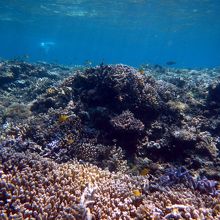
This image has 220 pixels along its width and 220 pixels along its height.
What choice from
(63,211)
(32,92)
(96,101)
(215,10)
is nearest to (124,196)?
(63,211)

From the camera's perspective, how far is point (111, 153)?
7676mm

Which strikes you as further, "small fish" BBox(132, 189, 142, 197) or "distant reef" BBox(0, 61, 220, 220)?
"small fish" BBox(132, 189, 142, 197)

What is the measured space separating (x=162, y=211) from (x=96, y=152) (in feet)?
10.0

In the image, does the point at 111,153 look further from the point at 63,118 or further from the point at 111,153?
the point at 63,118

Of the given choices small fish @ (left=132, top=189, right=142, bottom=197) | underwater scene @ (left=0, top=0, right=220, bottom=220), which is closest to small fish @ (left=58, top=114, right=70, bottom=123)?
underwater scene @ (left=0, top=0, right=220, bottom=220)

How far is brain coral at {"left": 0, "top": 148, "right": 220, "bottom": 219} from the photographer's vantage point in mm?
4543

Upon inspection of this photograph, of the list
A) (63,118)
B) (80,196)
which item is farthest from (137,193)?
(63,118)

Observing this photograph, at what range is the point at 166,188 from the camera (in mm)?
5715

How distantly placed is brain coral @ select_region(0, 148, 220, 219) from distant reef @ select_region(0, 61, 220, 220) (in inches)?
0.7

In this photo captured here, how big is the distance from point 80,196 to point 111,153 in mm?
2800

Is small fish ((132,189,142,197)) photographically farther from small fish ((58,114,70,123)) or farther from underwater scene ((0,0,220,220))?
small fish ((58,114,70,123))

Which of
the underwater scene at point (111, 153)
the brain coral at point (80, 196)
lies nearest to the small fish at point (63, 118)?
the underwater scene at point (111, 153)

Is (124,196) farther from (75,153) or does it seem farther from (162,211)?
(75,153)

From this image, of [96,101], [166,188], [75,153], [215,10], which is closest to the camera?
[166,188]
